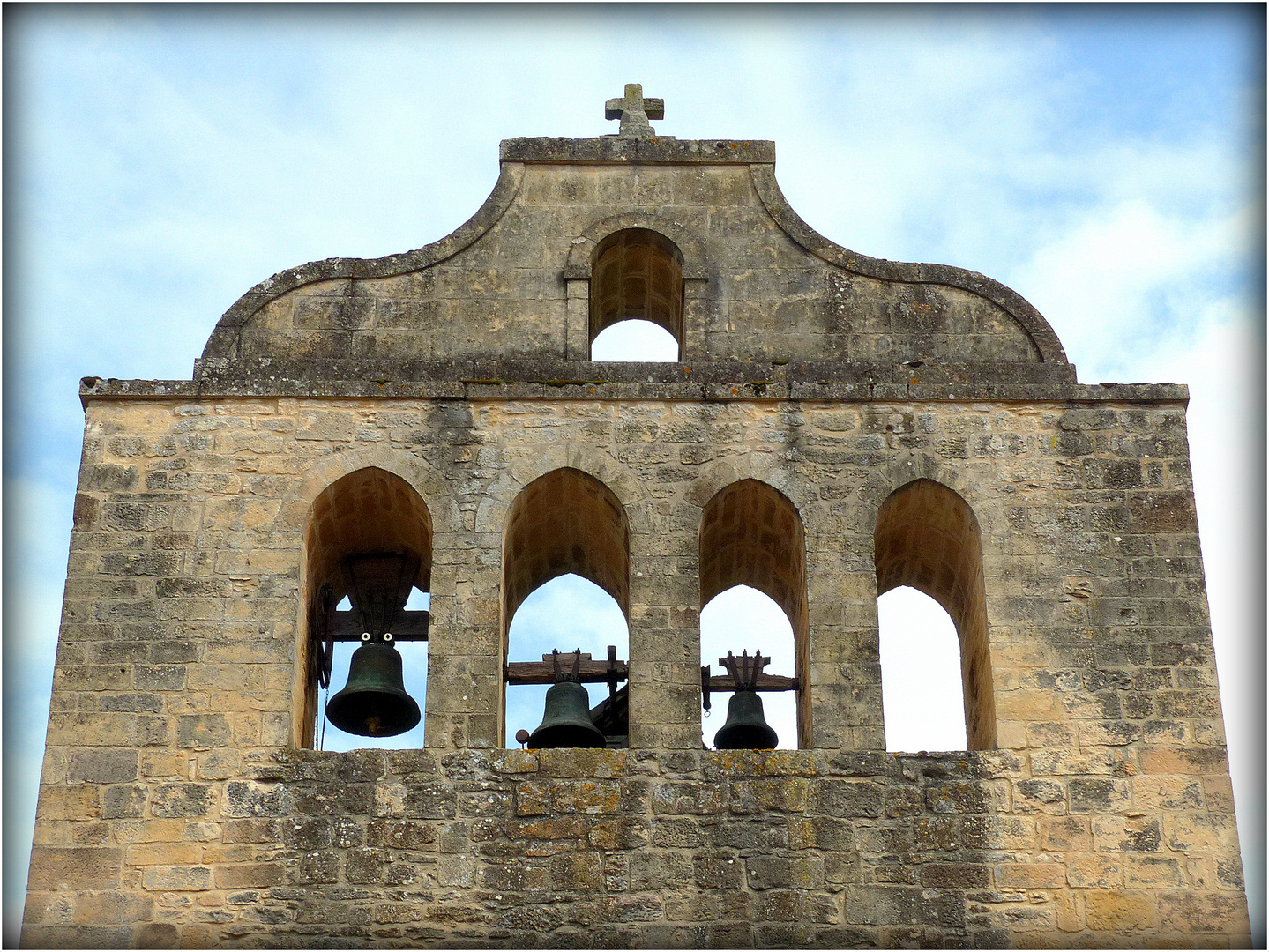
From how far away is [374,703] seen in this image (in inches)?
530

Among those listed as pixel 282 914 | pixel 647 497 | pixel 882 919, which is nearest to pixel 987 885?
pixel 882 919

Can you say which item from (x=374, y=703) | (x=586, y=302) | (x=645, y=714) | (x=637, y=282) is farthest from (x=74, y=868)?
(x=637, y=282)

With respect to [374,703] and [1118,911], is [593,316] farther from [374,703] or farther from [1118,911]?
[1118,911]

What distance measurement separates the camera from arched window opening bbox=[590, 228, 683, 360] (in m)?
14.2

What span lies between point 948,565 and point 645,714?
256cm

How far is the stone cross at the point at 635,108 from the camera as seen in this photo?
48.9ft

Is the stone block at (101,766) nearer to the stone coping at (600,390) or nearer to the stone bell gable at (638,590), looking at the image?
the stone bell gable at (638,590)

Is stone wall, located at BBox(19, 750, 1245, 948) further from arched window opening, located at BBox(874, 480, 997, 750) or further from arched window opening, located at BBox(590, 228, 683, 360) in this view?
arched window opening, located at BBox(590, 228, 683, 360)

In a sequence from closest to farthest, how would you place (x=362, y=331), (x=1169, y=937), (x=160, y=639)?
(x=1169, y=937)
(x=160, y=639)
(x=362, y=331)

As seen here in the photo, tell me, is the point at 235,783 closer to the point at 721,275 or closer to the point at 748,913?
the point at 748,913

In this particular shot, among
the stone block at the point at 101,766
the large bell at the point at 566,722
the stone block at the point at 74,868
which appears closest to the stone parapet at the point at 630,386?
the large bell at the point at 566,722

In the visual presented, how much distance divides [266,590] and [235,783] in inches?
50.6

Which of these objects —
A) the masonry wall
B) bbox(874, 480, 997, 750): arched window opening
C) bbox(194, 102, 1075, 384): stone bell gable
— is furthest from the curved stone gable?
bbox(874, 480, 997, 750): arched window opening

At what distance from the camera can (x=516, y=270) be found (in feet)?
46.0
